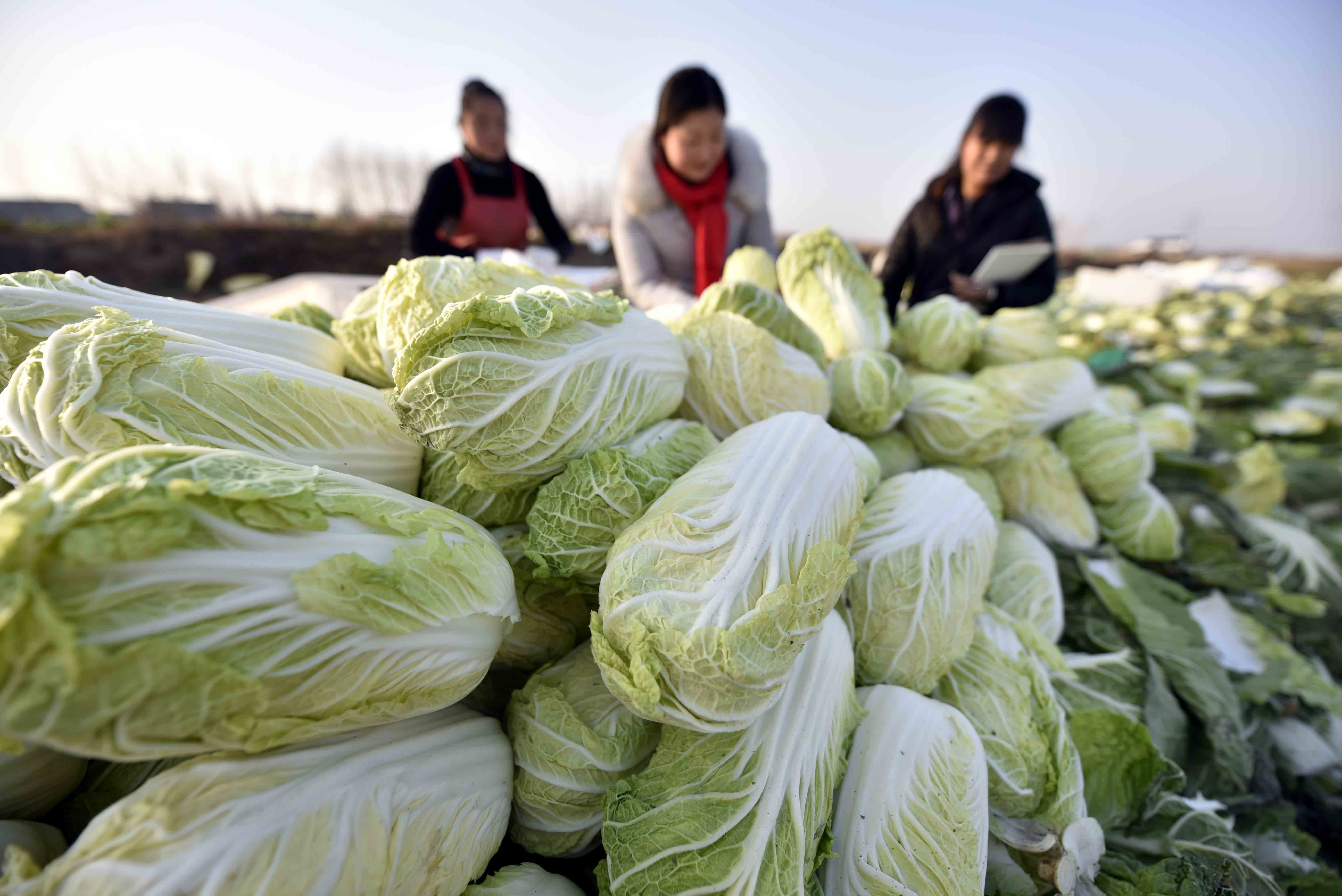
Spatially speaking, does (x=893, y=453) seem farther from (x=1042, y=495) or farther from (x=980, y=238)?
(x=980, y=238)

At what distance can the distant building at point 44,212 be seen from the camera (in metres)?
11.4

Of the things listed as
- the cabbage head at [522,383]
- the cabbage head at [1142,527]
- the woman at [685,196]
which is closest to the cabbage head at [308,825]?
the cabbage head at [522,383]

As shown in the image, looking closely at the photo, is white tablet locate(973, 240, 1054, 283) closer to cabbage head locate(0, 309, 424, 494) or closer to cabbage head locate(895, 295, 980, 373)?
cabbage head locate(895, 295, 980, 373)

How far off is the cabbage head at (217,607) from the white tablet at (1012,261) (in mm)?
4437

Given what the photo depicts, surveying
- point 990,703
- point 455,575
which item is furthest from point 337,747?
point 990,703

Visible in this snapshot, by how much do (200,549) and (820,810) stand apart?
1483 millimetres

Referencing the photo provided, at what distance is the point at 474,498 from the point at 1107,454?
3.38 m

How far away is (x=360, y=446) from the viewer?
1.50m

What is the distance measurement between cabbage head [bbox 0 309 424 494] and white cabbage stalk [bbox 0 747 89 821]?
63 centimetres

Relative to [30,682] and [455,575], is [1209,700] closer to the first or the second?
[455,575]

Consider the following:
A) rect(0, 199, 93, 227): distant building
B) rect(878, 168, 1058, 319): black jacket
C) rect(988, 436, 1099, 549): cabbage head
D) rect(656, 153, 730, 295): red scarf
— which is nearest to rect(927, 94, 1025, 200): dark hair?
rect(878, 168, 1058, 319): black jacket

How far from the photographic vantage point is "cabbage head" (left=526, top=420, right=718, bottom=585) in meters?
1.42

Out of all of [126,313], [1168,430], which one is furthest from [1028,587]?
[126,313]

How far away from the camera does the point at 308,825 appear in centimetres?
100
